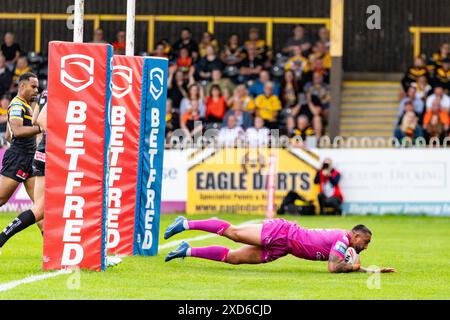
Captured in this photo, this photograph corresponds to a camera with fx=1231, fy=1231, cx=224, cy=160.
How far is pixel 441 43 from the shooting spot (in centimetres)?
3456

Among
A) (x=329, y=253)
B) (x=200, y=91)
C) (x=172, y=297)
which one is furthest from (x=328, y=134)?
(x=172, y=297)

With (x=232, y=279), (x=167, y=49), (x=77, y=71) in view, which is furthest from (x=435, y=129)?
(x=77, y=71)

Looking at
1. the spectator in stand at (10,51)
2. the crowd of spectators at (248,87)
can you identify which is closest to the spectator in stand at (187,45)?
the crowd of spectators at (248,87)

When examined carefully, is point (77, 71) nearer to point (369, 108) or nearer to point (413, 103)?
point (413, 103)

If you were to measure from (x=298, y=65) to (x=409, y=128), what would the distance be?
412 cm

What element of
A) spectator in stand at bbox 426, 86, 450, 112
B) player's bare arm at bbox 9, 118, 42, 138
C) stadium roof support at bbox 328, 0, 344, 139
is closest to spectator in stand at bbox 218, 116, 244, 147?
stadium roof support at bbox 328, 0, 344, 139

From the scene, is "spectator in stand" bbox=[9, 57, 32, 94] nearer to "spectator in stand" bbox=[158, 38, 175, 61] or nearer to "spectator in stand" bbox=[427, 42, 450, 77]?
"spectator in stand" bbox=[158, 38, 175, 61]

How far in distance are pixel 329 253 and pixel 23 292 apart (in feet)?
12.9

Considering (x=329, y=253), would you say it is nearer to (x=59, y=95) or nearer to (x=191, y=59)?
(x=59, y=95)

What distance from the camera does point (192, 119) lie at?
94.9 feet

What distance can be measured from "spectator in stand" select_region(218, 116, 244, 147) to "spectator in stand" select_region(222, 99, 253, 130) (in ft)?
0.71

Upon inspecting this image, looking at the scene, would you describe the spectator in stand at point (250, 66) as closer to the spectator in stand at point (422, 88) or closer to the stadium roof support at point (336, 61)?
the stadium roof support at point (336, 61)

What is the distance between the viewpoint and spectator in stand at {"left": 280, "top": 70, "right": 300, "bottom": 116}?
29500 millimetres

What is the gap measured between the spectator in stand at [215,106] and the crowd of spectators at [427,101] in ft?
13.5
